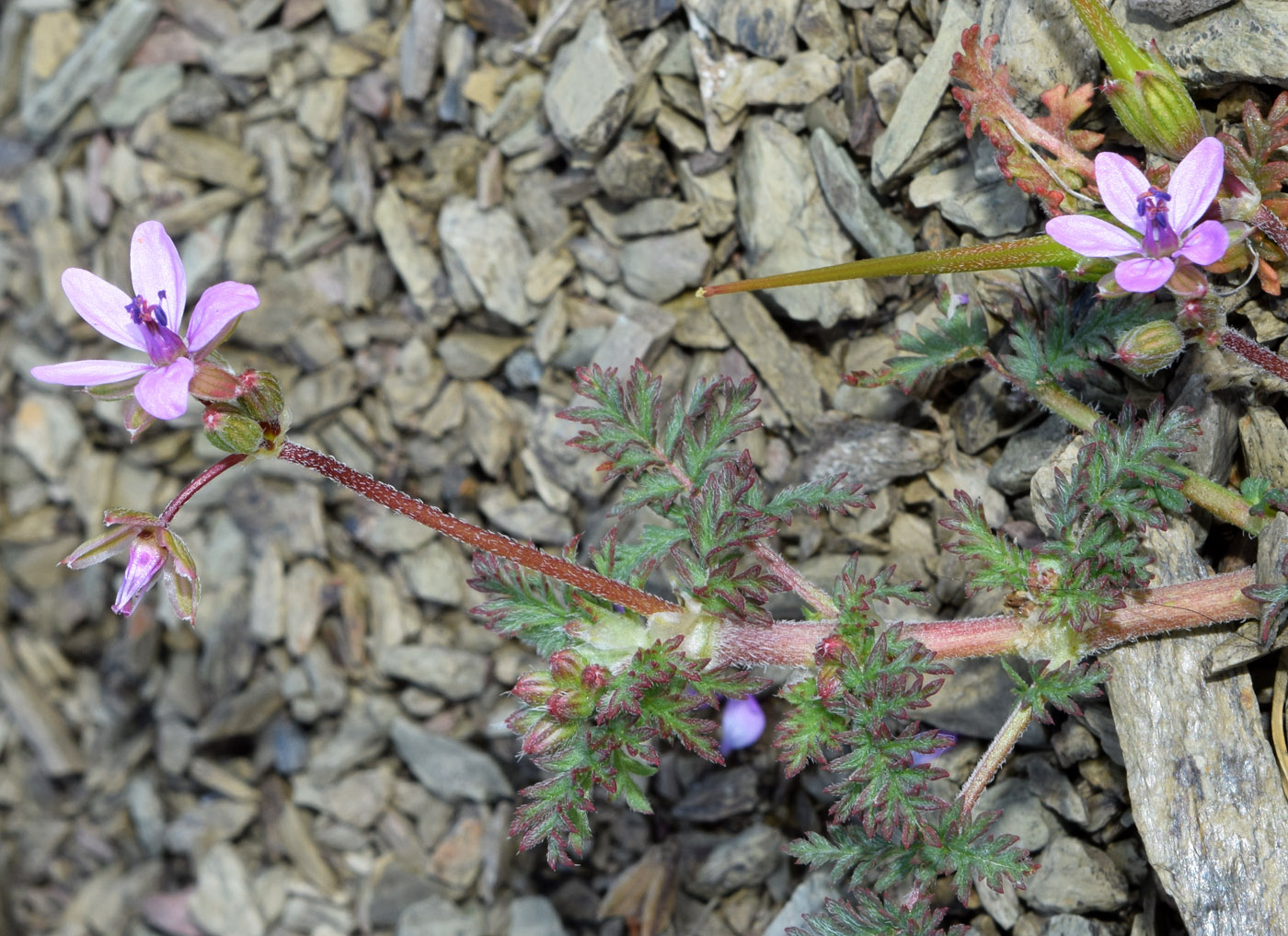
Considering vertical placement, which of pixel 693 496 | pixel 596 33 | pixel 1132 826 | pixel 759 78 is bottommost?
pixel 1132 826

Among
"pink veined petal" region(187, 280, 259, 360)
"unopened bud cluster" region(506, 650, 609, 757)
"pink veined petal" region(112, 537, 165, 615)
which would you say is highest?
"pink veined petal" region(187, 280, 259, 360)

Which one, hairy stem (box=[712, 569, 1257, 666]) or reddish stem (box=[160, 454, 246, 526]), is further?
hairy stem (box=[712, 569, 1257, 666])

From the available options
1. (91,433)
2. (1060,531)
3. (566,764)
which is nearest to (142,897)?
(91,433)

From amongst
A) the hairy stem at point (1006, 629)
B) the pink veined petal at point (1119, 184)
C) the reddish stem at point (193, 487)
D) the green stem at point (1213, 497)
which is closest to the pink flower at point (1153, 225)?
the pink veined petal at point (1119, 184)

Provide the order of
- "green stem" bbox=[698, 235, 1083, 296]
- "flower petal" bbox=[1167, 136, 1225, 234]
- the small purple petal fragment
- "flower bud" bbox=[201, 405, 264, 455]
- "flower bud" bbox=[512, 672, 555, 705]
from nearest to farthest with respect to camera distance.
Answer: "flower bud" bbox=[201, 405, 264, 455] → "flower petal" bbox=[1167, 136, 1225, 234] → "green stem" bbox=[698, 235, 1083, 296] → "flower bud" bbox=[512, 672, 555, 705] → the small purple petal fragment

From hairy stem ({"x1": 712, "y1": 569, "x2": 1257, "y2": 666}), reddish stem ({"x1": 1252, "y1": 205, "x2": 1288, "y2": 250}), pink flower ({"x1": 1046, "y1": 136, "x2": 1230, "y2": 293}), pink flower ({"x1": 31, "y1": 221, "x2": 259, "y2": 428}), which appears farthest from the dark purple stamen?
pink flower ({"x1": 31, "y1": 221, "x2": 259, "y2": 428})

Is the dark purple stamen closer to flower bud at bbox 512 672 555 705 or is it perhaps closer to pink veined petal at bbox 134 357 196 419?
flower bud at bbox 512 672 555 705

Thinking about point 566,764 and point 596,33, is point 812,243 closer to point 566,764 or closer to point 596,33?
point 596,33
